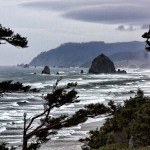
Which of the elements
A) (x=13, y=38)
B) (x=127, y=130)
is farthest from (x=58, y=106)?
(x=127, y=130)

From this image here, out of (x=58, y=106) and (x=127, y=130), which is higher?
(x=58, y=106)

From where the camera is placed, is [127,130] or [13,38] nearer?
[13,38]

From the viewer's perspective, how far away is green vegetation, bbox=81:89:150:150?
34.1m

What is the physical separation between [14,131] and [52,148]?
11181 mm

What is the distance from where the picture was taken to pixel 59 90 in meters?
14.8

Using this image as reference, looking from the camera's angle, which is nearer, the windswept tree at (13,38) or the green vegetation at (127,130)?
the windswept tree at (13,38)

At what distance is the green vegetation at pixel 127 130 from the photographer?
34094mm

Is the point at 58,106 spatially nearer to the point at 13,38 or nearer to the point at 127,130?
the point at 13,38

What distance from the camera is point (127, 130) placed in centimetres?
3472

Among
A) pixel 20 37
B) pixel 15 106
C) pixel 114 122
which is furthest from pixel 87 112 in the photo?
pixel 15 106

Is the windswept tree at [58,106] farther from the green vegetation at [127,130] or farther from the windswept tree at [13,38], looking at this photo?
the green vegetation at [127,130]

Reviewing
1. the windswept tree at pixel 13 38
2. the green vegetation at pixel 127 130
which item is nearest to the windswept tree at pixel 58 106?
the windswept tree at pixel 13 38

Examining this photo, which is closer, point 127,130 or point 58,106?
point 58,106

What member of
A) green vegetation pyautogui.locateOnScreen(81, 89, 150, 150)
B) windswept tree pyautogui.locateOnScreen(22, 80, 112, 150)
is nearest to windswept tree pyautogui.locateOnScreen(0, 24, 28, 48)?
windswept tree pyautogui.locateOnScreen(22, 80, 112, 150)
